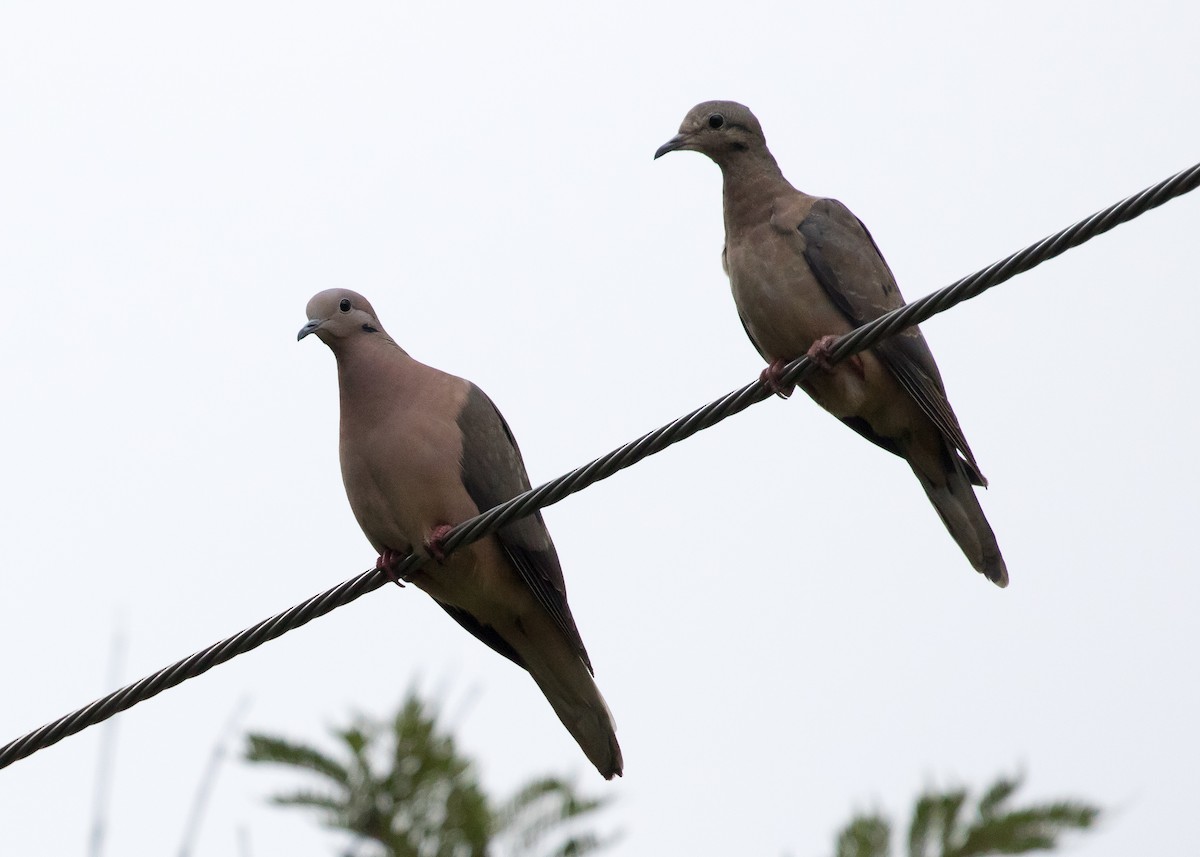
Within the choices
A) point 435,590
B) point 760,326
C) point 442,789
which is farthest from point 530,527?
point 442,789

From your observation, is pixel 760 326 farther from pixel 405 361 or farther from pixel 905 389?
pixel 405 361

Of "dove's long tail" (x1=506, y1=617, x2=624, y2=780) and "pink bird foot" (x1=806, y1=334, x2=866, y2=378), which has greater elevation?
"pink bird foot" (x1=806, y1=334, x2=866, y2=378)

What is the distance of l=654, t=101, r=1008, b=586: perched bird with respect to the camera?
6223 mm

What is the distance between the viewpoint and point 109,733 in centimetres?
354

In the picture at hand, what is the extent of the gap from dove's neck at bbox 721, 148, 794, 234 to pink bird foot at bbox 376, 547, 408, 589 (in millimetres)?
1911

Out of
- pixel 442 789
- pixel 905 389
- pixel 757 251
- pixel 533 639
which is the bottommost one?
pixel 442 789

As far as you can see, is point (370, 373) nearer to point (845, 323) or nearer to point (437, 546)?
point (437, 546)

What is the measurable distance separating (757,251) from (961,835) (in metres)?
3.01

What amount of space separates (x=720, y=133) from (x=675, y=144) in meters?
0.19

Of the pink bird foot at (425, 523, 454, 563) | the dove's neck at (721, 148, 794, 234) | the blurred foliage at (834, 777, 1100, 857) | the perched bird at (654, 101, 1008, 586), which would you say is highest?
the dove's neck at (721, 148, 794, 234)

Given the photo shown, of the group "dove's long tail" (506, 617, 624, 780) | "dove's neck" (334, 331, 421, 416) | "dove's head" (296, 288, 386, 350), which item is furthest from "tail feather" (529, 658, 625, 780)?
"dove's head" (296, 288, 386, 350)

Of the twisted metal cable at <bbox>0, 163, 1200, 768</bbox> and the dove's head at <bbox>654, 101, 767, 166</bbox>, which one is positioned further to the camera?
the dove's head at <bbox>654, 101, 767, 166</bbox>

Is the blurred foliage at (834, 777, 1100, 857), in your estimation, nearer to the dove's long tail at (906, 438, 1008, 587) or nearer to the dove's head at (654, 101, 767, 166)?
the dove's long tail at (906, 438, 1008, 587)

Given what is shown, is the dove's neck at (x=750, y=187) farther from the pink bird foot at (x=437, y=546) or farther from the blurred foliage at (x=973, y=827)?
the blurred foliage at (x=973, y=827)
